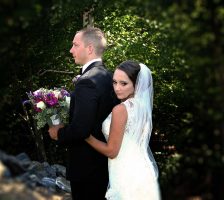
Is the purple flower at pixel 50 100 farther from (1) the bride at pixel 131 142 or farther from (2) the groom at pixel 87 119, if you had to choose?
(1) the bride at pixel 131 142

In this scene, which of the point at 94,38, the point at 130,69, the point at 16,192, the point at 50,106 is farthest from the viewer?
the point at 94,38

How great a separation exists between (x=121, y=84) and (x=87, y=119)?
454 mm

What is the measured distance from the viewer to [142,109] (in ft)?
16.7

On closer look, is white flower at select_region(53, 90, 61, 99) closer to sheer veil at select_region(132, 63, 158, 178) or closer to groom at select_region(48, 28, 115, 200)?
groom at select_region(48, 28, 115, 200)

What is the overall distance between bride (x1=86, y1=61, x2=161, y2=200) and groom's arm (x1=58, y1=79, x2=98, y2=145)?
0.16 metres

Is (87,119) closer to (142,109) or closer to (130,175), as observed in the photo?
(142,109)

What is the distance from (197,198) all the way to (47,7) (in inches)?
72.7

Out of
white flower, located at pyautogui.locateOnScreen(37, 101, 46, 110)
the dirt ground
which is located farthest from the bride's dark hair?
the dirt ground

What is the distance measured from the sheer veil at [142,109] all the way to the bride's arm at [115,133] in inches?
A: 6.0

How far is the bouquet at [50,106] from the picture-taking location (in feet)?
17.2

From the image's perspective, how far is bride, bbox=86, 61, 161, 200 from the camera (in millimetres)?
5020

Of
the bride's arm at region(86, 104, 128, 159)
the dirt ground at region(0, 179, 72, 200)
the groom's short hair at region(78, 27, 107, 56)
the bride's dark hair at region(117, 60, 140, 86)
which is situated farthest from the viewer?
the groom's short hair at region(78, 27, 107, 56)

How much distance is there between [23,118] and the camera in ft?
33.3

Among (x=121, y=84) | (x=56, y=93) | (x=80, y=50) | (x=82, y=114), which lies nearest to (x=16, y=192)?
(x=82, y=114)
